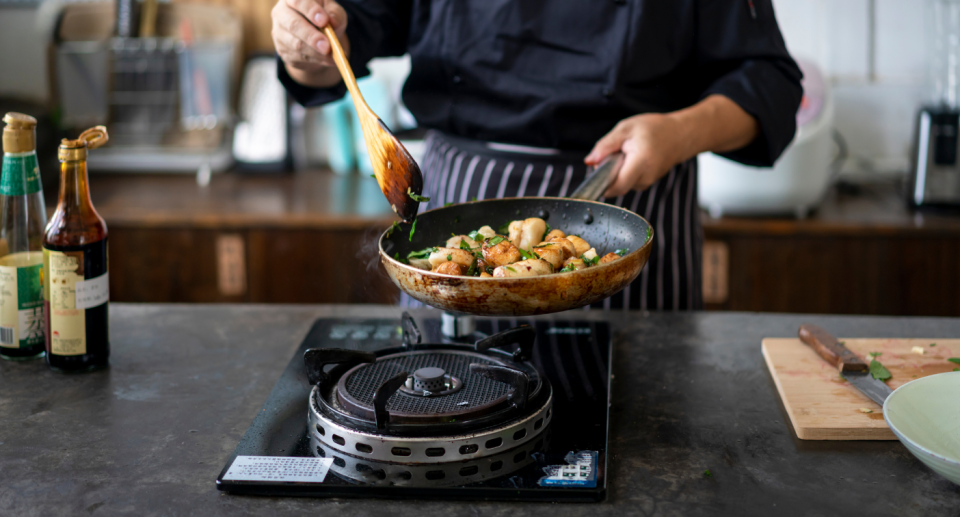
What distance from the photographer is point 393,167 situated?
104cm

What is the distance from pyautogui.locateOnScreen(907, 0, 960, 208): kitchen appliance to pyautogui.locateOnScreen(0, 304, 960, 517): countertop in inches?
46.2

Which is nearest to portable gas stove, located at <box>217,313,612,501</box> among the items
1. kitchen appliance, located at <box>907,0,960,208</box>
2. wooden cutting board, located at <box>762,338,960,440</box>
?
wooden cutting board, located at <box>762,338,960,440</box>

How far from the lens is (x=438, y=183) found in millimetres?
1661

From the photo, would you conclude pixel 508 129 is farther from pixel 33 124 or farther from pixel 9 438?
pixel 9 438

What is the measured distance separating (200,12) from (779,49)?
2085 millimetres

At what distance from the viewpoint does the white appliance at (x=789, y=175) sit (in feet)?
7.41

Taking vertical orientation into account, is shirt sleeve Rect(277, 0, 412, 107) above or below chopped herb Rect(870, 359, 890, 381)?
→ above

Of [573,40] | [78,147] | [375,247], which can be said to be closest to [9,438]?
[78,147]

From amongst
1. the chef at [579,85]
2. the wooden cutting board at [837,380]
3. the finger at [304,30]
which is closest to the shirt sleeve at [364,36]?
the chef at [579,85]

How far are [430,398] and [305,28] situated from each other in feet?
2.03

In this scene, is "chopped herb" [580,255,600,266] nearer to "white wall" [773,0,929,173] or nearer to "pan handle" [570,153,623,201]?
"pan handle" [570,153,623,201]

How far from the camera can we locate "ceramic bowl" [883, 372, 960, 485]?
849 millimetres

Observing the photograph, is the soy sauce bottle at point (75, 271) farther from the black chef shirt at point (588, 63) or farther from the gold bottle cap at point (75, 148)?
the black chef shirt at point (588, 63)

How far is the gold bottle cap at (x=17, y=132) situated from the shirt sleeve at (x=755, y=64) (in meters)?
1.05
